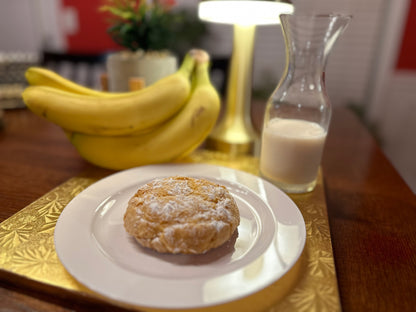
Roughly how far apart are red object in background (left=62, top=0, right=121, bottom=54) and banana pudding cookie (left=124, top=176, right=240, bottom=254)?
268 cm

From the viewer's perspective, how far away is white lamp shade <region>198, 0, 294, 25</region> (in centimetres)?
68

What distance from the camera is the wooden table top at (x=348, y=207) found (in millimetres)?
373

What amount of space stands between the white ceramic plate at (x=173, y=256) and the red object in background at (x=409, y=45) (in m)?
2.28

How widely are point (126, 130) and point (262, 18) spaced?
444mm

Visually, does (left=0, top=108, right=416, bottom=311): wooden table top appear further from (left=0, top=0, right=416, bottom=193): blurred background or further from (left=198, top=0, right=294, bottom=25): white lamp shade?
(left=0, top=0, right=416, bottom=193): blurred background

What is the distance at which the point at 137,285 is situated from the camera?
0.34 m

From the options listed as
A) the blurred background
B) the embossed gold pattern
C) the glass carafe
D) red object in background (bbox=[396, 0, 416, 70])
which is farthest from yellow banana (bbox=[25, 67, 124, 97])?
red object in background (bbox=[396, 0, 416, 70])

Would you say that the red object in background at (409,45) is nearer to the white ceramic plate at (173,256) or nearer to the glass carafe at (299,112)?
the glass carafe at (299,112)

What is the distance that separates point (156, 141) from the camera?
2.26ft

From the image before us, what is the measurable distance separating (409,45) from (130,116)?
94.5 inches

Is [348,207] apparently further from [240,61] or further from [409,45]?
[409,45]

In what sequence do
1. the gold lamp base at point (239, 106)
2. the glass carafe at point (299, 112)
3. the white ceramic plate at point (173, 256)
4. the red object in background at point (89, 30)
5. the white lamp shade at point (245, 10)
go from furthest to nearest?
1. the red object in background at point (89, 30)
2. the gold lamp base at point (239, 106)
3. the white lamp shade at point (245, 10)
4. the glass carafe at point (299, 112)
5. the white ceramic plate at point (173, 256)

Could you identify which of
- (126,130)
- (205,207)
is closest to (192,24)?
(126,130)

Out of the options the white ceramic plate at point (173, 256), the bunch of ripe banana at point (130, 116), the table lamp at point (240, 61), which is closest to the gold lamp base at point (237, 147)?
the table lamp at point (240, 61)
